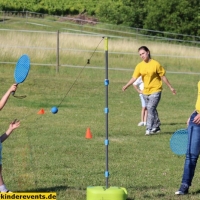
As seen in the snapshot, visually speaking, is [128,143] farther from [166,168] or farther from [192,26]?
[192,26]

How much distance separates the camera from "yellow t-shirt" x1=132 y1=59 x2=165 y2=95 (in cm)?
1415

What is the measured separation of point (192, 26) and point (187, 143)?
127 feet

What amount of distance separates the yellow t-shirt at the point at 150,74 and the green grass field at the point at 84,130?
38.3 inches

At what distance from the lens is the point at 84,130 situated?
48.8 feet

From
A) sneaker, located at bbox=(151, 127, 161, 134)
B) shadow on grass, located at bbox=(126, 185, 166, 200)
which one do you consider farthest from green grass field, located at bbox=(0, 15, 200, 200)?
sneaker, located at bbox=(151, 127, 161, 134)

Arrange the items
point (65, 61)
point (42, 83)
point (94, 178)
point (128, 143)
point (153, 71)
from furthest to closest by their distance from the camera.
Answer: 1. point (65, 61)
2. point (42, 83)
3. point (153, 71)
4. point (128, 143)
5. point (94, 178)

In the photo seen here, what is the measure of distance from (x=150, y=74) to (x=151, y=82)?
224 millimetres

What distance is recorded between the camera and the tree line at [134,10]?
46.8 m

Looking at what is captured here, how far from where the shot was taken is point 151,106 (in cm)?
1439

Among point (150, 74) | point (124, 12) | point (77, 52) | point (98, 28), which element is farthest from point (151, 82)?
point (124, 12)

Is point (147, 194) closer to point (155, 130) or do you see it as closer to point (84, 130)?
point (155, 130)

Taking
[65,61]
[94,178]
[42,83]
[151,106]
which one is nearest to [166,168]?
[94,178]

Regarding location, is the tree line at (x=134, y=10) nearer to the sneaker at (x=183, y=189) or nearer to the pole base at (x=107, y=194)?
the sneaker at (x=183, y=189)

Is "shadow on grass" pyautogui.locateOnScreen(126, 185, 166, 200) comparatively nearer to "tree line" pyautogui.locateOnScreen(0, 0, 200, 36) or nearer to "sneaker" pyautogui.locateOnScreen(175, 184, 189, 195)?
"sneaker" pyautogui.locateOnScreen(175, 184, 189, 195)
